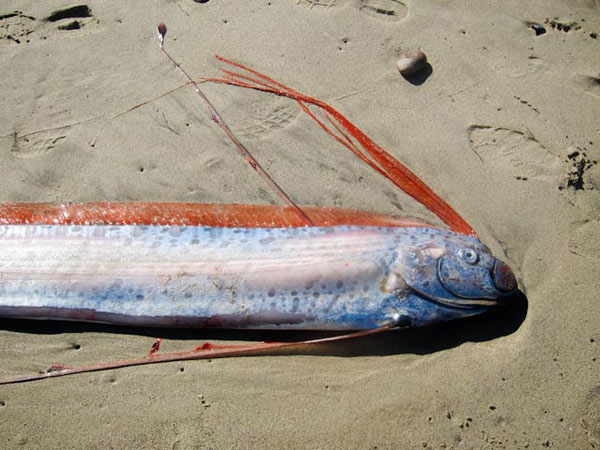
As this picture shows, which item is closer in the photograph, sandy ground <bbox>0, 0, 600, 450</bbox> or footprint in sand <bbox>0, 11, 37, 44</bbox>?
sandy ground <bbox>0, 0, 600, 450</bbox>

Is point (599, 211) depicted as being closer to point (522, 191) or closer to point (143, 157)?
point (522, 191)

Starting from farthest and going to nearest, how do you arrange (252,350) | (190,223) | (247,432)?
(190,223)
(252,350)
(247,432)

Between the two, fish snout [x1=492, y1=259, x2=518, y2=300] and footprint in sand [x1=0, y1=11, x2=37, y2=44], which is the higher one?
footprint in sand [x1=0, y1=11, x2=37, y2=44]

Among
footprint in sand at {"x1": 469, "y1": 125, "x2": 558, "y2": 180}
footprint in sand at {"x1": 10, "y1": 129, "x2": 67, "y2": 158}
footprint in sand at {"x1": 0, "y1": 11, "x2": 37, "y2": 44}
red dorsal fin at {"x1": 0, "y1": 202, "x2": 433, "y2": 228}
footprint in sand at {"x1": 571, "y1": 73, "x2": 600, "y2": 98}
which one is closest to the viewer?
red dorsal fin at {"x1": 0, "y1": 202, "x2": 433, "y2": 228}

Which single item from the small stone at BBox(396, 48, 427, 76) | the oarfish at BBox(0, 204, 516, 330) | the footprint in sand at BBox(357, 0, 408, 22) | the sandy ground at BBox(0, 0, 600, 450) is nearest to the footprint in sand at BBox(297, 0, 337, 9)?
the sandy ground at BBox(0, 0, 600, 450)

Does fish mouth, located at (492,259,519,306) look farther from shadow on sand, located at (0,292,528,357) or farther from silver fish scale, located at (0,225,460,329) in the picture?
silver fish scale, located at (0,225,460,329)

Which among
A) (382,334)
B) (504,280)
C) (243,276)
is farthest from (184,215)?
(504,280)

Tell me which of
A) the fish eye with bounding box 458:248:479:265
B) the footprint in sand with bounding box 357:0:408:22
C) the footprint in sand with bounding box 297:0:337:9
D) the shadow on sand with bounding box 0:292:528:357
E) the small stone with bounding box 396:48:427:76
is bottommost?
the shadow on sand with bounding box 0:292:528:357

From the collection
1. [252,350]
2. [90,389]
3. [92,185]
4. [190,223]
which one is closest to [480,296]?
[252,350]
